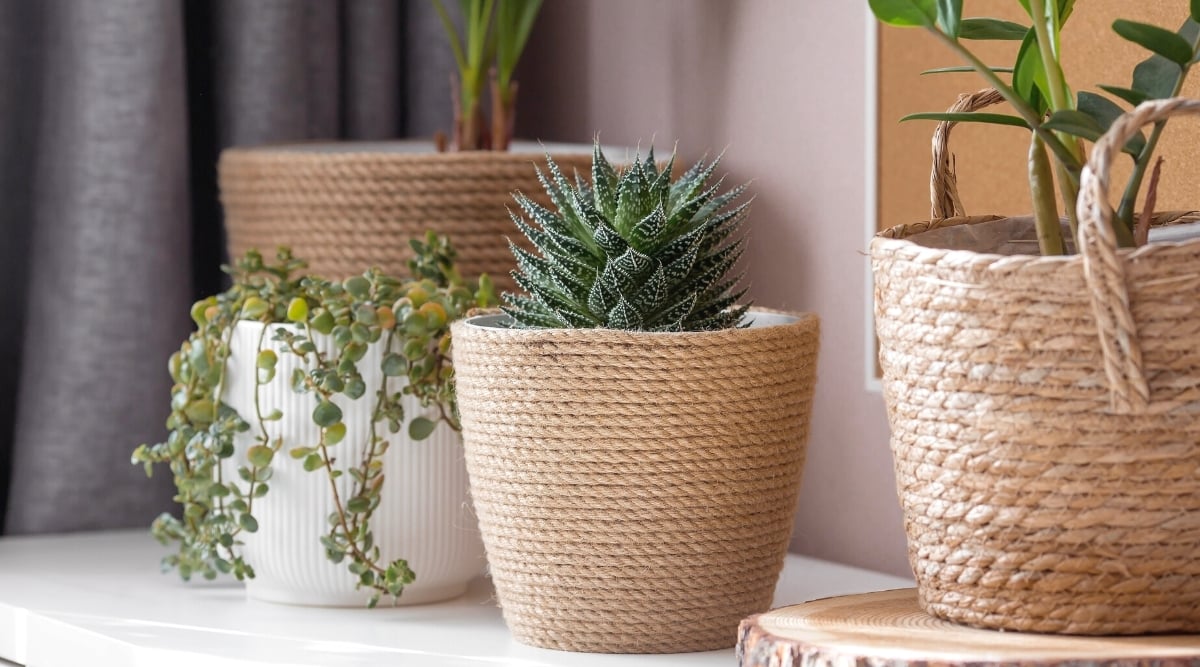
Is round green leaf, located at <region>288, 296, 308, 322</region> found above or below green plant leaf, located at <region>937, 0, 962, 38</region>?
below

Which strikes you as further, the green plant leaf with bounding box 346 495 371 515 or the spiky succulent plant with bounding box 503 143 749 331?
the green plant leaf with bounding box 346 495 371 515

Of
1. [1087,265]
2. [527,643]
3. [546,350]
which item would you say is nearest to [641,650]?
[527,643]

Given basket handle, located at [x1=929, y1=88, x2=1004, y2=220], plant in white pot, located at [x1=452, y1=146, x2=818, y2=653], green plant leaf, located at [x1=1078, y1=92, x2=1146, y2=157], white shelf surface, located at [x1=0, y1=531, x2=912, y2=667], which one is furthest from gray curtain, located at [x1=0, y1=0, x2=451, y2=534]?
green plant leaf, located at [x1=1078, y1=92, x2=1146, y2=157]

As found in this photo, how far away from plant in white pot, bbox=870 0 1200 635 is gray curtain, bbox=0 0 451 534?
81cm

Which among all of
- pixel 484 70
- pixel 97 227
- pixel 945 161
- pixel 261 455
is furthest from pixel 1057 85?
pixel 97 227

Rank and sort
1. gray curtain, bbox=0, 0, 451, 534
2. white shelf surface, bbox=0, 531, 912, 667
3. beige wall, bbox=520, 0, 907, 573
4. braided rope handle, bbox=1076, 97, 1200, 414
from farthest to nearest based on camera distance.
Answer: gray curtain, bbox=0, 0, 451, 534, beige wall, bbox=520, 0, 907, 573, white shelf surface, bbox=0, 531, 912, 667, braided rope handle, bbox=1076, 97, 1200, 414

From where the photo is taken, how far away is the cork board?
0.92 meters

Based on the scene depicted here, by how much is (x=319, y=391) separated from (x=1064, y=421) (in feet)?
1.69

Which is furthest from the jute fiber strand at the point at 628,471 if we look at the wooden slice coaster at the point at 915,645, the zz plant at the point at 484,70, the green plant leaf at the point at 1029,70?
the zz plant at the point at 484,70

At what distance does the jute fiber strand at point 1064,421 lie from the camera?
665 mm

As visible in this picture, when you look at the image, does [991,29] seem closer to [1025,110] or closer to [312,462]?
[1025,110]

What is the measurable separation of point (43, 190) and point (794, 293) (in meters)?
0.69

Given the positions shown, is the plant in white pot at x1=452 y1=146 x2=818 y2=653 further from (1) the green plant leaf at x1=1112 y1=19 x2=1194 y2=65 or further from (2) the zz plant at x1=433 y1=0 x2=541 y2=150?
(2) the zz plant at x1=433 y1=0 x2=541 y2=150

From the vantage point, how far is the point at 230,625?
998 mm
